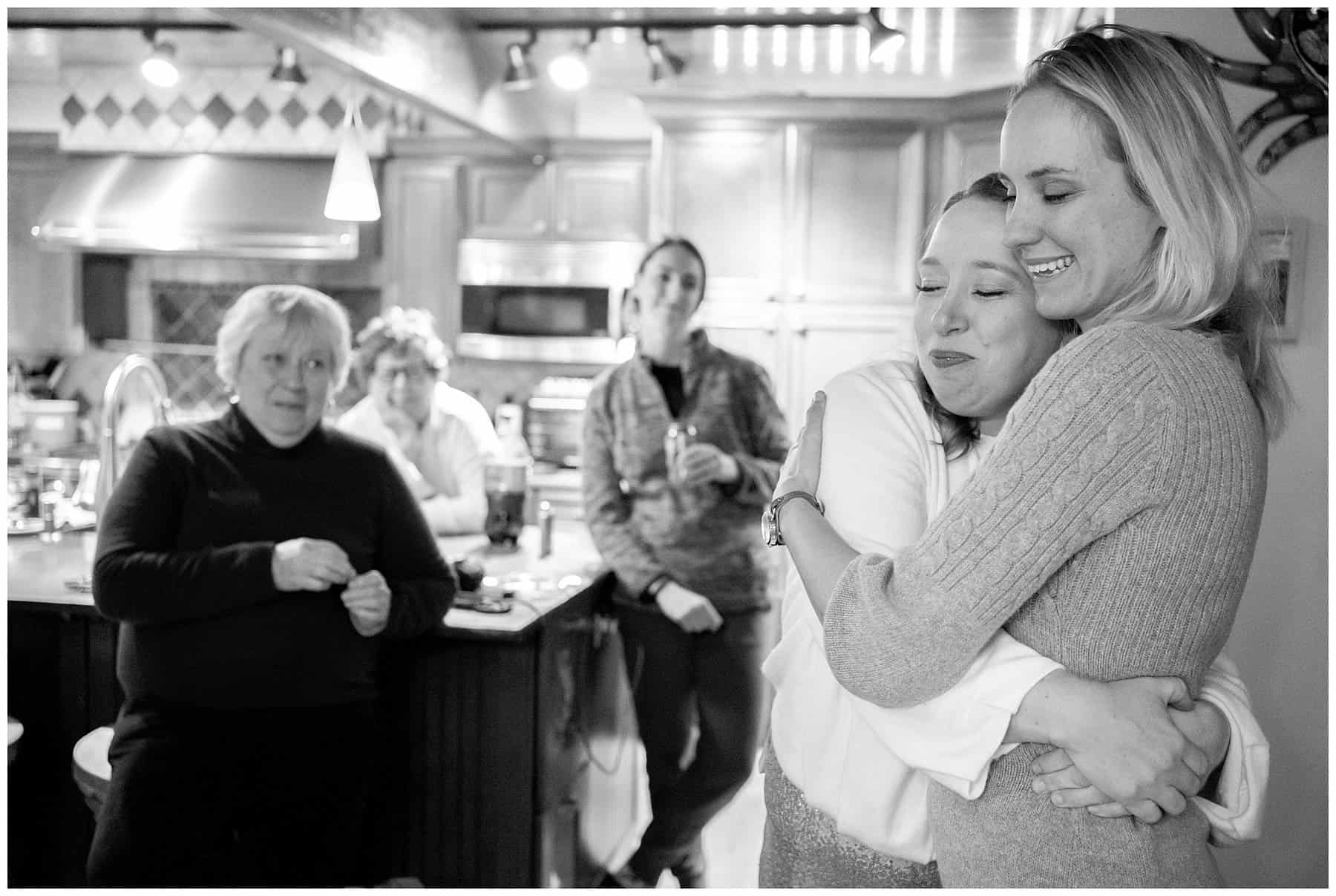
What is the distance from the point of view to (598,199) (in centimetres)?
500

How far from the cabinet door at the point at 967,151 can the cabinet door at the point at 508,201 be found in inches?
70.3

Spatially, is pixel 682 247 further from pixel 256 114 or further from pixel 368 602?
pixel 256 114

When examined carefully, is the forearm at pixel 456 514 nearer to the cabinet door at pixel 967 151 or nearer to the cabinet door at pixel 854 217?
the cabinet door at pixel 854 217

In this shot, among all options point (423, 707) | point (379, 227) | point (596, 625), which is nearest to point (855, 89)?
point (379, 227)

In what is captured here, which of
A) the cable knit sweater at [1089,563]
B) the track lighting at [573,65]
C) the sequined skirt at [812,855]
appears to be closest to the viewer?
the cable knit sweater at [1089,563]

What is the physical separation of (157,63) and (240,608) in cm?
316

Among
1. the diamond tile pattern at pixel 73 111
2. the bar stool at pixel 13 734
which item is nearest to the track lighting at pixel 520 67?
the bar stool at pixel 13 734

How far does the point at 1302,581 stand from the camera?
208 cm

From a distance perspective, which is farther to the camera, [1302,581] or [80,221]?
[80,221]

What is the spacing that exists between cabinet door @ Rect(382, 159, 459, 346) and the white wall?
3.53m

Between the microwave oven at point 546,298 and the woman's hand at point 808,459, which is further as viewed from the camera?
the microwave oven at point 546,298

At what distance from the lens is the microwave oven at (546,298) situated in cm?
488

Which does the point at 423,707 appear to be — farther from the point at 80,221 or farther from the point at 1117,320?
the point at 80,221

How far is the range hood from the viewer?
502 cm
